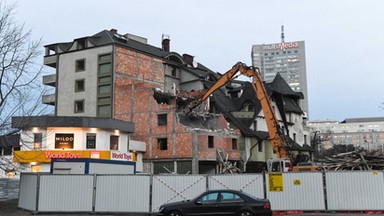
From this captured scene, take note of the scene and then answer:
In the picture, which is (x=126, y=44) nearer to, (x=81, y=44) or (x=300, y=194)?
(x=81, y=44)

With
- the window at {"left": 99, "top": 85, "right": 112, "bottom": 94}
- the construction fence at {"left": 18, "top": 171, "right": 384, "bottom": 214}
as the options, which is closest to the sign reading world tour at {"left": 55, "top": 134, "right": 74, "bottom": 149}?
the window at {"left": 99, "top": 85, "right": 112, "bottom": 94}

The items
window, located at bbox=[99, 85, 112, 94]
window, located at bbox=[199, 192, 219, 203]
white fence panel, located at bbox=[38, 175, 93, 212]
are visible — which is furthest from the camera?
window, located at bbox=[99, 85, 112, 94]

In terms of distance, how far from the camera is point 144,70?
177 ft

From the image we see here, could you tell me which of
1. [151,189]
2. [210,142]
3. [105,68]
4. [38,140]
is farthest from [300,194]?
[105,68]

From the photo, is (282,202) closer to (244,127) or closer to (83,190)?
(83,190)

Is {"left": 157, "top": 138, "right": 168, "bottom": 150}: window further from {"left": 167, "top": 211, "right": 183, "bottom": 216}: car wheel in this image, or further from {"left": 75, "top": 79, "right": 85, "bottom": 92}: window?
{"left": 167, "top": 211, "right": 183, "bottom": 216}: car wheel

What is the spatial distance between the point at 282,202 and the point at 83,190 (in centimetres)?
991

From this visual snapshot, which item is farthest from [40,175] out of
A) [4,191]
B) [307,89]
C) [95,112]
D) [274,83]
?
[307,89]

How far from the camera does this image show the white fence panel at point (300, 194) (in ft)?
64.9

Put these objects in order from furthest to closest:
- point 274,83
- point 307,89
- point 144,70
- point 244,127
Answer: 1. point 307,89
2. point 274,83
3. point 144,70
4. point 244,127

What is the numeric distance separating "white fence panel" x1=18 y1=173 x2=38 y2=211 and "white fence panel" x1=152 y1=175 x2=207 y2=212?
240 inches

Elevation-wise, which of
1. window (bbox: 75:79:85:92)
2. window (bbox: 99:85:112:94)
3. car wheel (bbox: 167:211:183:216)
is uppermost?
window (bbox: 75:79:85:92)

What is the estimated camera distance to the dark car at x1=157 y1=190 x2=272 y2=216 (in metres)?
15.6

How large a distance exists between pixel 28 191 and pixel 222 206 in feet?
36.2
